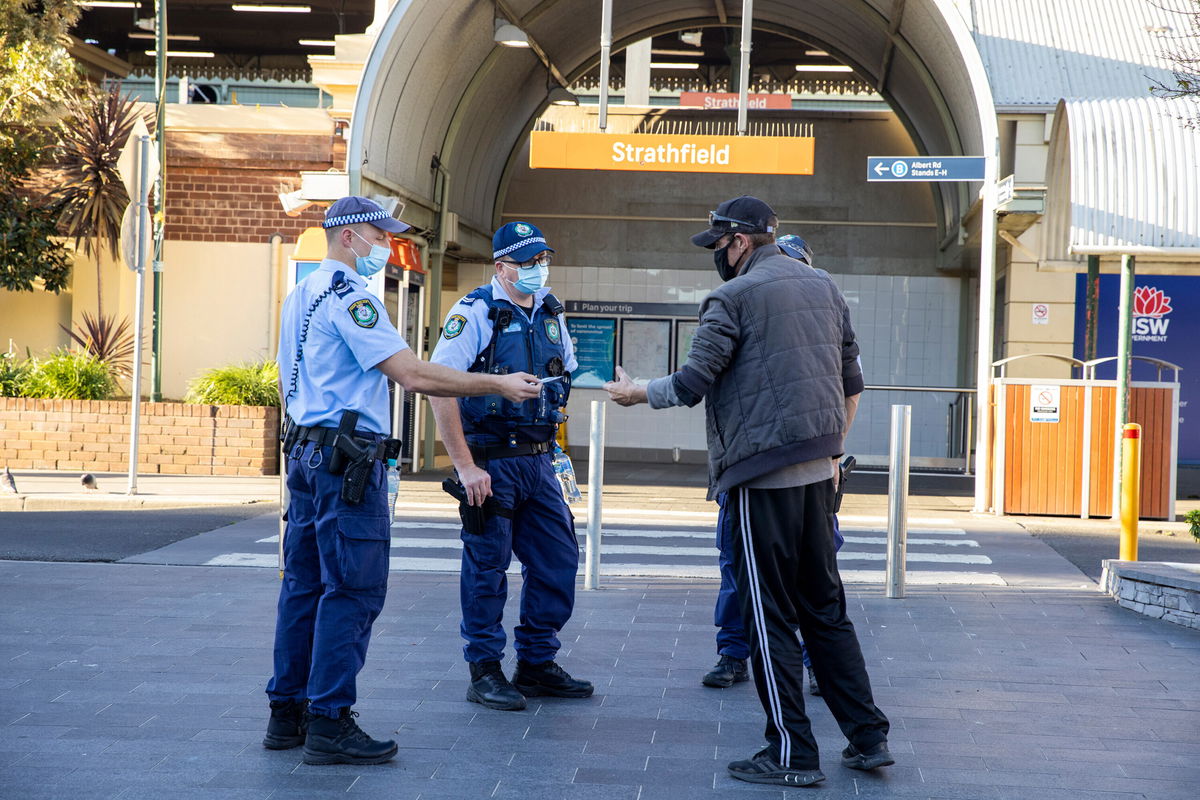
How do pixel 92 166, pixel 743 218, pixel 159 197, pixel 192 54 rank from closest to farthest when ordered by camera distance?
1. pixel 743 218
2. pixel 159 197
3. pixel 92 166
4. pixel 192 54

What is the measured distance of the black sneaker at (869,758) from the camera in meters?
4.58

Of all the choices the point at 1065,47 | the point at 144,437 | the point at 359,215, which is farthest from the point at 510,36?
the point at 359,215

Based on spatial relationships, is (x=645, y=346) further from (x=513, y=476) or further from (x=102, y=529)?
(x=513, y=476)

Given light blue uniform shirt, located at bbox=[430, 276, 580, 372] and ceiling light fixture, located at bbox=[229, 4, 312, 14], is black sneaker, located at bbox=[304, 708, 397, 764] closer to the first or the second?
light blue uniform shirt, located at bbox=[430, 276, 580, 372]

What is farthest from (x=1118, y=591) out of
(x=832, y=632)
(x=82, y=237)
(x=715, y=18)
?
(x=82, y=237)

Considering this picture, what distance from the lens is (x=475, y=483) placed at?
5348 millimetres

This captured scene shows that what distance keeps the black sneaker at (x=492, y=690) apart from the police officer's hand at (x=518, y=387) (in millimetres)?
1259

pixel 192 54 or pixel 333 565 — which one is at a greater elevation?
pixel 192 54

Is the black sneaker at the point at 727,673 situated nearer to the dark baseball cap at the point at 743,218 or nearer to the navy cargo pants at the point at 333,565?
the navy cargo pants at the point at 333,565

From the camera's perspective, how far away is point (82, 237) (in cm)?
1792

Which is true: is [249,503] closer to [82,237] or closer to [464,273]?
[82,237]

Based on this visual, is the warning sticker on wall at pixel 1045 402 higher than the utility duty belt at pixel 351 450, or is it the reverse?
the warning sticker on wall at pixel 1045 402

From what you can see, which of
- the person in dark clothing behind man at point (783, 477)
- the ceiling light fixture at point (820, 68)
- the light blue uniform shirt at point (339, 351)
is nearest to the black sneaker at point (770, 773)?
the person in dark clothing behind man at point (783, 477)

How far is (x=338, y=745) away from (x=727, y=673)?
1.96m
